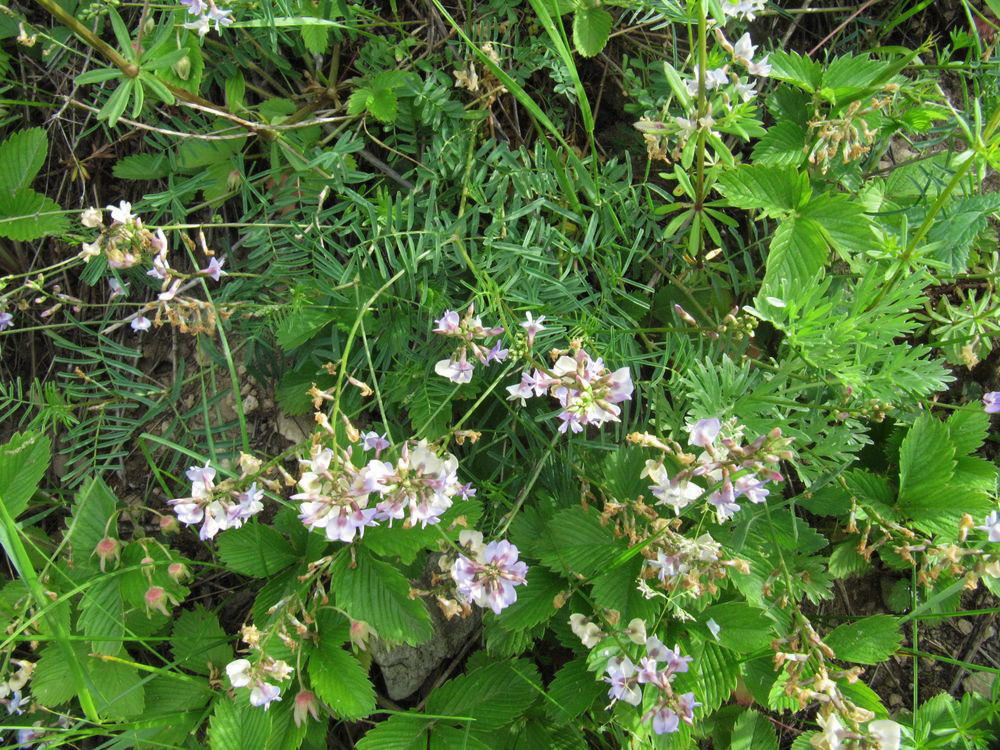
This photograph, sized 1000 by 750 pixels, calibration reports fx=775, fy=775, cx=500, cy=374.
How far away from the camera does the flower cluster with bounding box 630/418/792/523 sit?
5.76ft

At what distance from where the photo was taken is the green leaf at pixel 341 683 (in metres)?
2.13

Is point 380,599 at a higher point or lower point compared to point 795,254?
lower

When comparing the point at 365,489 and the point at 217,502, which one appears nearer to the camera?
the point at 365,489

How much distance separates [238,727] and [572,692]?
97 centimetres

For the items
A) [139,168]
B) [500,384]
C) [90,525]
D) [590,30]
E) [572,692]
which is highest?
[590,30]

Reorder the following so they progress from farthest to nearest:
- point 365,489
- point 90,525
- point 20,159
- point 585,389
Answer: point 20,159
point 90,525
point 585,389
point 365,489

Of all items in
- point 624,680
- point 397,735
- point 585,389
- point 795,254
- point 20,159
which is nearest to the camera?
point 585,389

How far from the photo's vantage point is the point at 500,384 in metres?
2.38

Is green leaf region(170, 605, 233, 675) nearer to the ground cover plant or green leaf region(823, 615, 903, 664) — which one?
the ground cover plant

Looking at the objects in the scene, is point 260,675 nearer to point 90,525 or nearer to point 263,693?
point 263,693

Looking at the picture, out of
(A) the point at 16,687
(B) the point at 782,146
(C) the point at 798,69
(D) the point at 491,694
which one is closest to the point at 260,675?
(D) the point at 491,694

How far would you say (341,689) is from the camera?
214 cm

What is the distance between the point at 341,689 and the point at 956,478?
1942 mm

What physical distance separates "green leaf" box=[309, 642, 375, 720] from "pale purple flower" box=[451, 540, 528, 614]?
497 millimetres
